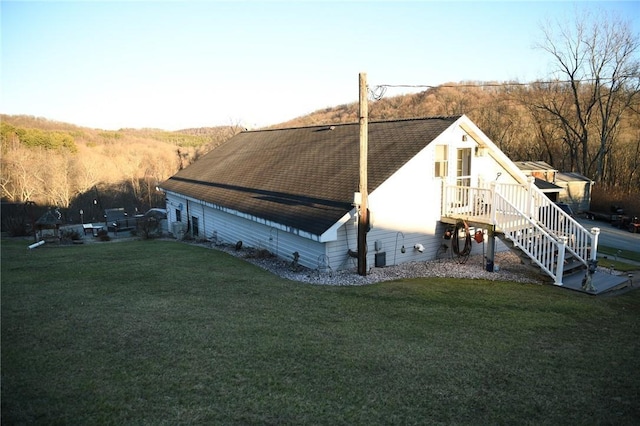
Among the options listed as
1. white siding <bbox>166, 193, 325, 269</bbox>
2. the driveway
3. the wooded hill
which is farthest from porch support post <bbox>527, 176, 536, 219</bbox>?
the wooded hill

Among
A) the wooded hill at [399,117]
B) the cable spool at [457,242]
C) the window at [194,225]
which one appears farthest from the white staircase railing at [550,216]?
the wooded hill at [399,117]

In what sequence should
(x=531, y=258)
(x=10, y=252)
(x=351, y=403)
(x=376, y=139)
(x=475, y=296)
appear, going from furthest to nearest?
(x=10, y=252) < (x=376, y=139) < (x=531, y=258) < (x=475, y=296) < (x=351, y=403)

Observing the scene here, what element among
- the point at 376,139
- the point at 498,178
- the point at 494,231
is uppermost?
the point at 376,139

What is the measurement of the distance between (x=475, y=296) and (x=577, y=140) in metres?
39.9

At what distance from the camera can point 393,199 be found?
41.0 ft

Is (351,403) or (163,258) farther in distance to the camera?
(163,258)

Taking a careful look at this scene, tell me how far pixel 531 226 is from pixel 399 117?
59.1 ft

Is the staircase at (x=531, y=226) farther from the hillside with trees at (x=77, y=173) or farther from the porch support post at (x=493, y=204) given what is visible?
the hillside with trees at (x=77, y=173)

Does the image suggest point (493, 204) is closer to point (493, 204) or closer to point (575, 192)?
point (493, 204)

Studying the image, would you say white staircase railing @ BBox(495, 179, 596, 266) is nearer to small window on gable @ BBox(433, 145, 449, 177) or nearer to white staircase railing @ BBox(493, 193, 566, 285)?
white staircase railing @ BBox(493, 193, 566, 285)

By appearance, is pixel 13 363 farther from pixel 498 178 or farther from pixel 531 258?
pixel 498 178

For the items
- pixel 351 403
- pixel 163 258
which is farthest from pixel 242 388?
pixel 163 258

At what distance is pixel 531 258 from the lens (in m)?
11.2

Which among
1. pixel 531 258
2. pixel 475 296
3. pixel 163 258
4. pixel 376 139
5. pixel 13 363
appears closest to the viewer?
pixel 13 363
